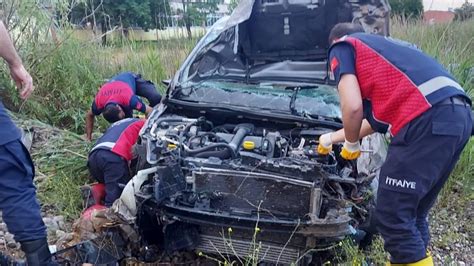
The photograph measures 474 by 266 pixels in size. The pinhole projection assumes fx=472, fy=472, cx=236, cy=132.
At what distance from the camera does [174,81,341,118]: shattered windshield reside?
3443 millimetres

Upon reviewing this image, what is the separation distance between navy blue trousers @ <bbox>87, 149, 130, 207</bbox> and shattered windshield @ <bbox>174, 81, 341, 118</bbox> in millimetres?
687

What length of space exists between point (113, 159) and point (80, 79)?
2749 millimetres

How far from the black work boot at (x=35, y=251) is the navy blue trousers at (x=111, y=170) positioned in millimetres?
996

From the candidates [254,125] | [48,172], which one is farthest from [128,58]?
[254,125]

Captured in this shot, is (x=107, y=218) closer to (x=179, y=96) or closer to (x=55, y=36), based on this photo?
(x=179, y=96)

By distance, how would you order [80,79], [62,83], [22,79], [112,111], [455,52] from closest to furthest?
[22,79], [112,111], [455,52], [62,83], [80,79]

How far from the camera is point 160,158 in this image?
→ 9.55 feet

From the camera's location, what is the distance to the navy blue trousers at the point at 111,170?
11.7 feet

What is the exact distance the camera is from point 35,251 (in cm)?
255

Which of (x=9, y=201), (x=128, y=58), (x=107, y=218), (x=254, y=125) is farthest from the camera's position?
(x=128, y=58)

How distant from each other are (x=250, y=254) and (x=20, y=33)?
4372 mm

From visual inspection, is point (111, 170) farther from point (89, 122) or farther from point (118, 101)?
point (89, 122)

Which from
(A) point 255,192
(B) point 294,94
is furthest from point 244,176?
(B) point 294,94

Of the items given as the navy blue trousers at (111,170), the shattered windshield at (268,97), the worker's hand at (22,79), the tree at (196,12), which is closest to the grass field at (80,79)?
the navy blue trousers at (111,170)
